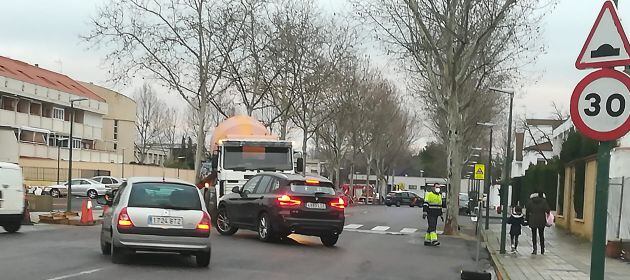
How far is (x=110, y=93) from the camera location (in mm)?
80062

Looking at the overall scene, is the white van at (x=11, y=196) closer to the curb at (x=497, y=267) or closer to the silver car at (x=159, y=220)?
the silver car at (x=159, y=220)

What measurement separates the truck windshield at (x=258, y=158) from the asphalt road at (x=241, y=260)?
2.84m

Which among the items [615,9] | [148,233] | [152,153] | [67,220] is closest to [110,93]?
[152,153]

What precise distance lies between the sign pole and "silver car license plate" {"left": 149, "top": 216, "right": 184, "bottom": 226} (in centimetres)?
752

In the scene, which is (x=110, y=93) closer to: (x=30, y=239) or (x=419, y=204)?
(x=419, y=204)

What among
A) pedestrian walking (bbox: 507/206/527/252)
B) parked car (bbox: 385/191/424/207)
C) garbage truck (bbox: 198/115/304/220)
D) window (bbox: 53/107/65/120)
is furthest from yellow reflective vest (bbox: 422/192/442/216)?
window (bbox: 53/107/65/120)

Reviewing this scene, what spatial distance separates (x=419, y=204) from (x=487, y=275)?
186 ft

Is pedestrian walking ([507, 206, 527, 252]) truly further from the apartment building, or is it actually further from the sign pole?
the apartment building

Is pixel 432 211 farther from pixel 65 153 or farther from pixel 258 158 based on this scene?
pixel 65 153

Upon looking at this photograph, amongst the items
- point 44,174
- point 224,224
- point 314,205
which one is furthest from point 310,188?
point 44,174

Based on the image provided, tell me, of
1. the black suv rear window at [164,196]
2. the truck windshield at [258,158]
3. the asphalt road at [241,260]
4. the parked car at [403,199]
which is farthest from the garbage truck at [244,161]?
the parked car at [403,199]

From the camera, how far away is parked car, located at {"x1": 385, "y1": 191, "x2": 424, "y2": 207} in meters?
68.9

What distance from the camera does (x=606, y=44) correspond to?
231 inches

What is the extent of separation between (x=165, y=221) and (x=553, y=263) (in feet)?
Result: 31.3
